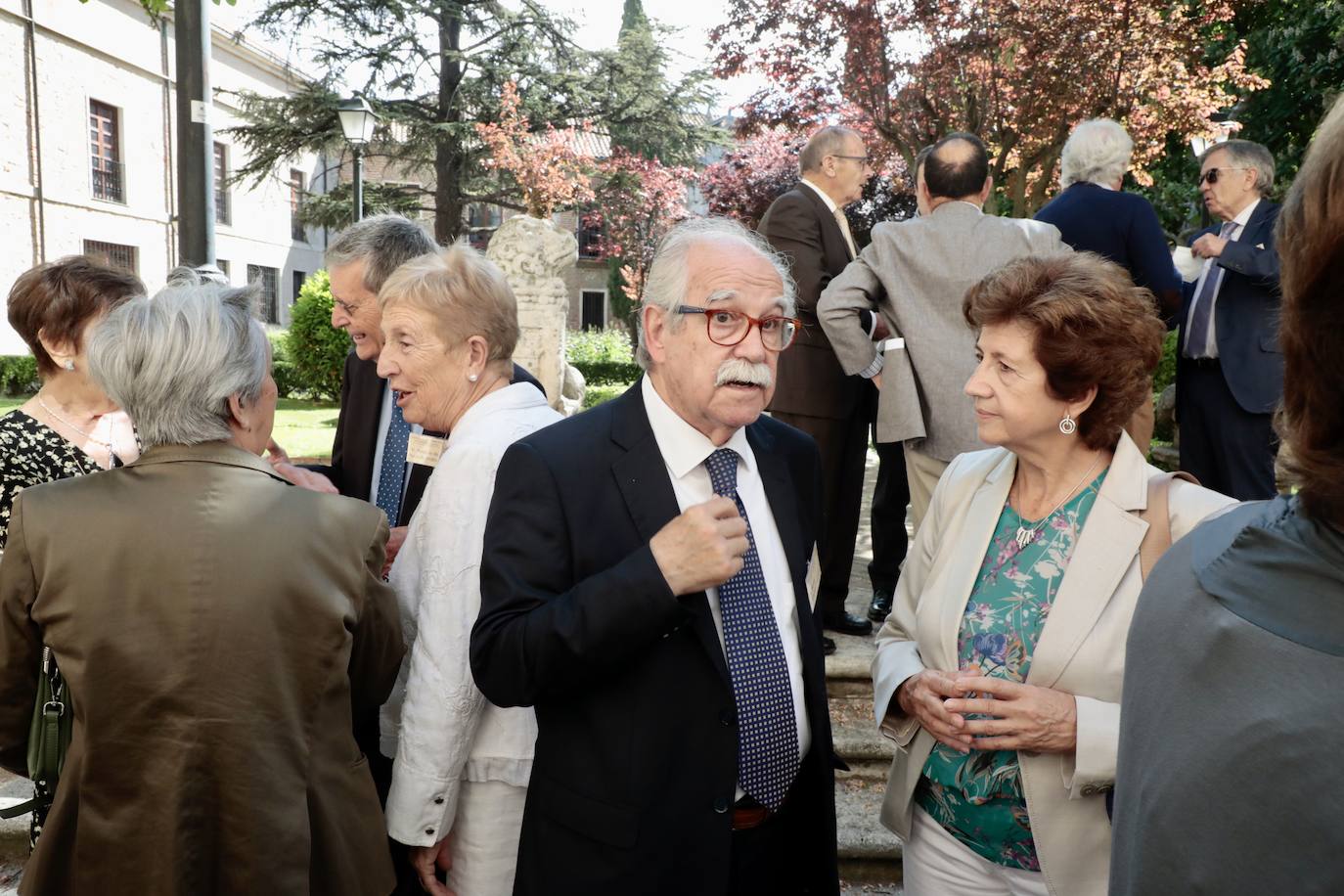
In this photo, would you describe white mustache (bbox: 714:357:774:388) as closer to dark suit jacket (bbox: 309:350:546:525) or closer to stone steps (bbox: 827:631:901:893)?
dark suit jacket (bbox: 309:350:546:525)

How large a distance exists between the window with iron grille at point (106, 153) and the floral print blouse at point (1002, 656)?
28482 millimetres

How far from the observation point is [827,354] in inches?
167

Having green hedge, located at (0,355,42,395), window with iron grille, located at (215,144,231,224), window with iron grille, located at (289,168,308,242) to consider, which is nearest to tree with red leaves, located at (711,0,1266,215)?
green hedge, located at (0,355,42,395)

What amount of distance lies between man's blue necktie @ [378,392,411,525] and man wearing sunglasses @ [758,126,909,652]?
183 centimetres

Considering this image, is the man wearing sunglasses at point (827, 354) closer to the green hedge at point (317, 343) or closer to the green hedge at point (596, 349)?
the green hedge at point (317, 343)

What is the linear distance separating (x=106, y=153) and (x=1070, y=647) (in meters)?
29.6

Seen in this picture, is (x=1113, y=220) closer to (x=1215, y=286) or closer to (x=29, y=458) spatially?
(x=1215, y=286)

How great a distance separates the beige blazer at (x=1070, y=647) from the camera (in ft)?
6.13

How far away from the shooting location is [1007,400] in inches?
83.6

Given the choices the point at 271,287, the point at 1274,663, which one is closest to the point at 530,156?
the point at 271,287

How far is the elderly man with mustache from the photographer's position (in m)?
1.68

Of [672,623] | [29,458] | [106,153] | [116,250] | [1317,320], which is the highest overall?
[106,153]

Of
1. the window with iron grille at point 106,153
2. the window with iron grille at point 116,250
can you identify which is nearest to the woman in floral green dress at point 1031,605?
the window with iron grille at point 116,250

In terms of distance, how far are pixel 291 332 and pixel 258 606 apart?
1755cm
